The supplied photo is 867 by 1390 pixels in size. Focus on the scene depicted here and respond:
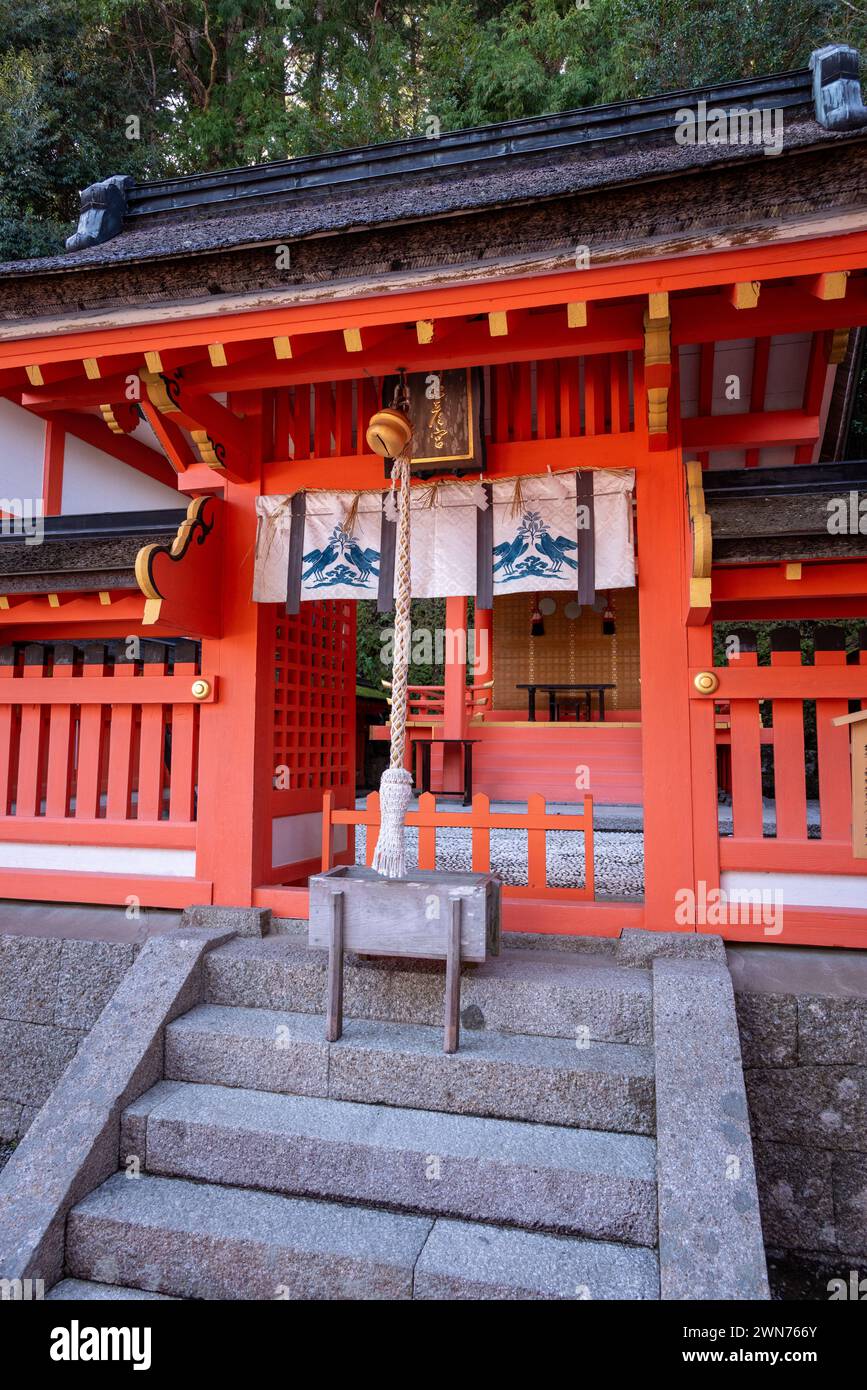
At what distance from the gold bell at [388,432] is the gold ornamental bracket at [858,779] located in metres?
2.27

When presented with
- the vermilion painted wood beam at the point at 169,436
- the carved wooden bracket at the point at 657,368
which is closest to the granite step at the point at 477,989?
the carved wooden bracket at the point at 657,368

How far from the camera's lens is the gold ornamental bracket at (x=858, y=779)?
3.08 metres

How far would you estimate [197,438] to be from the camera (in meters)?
3.96

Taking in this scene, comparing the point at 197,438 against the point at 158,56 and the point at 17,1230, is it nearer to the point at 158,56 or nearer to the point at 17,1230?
the point at 17,1230

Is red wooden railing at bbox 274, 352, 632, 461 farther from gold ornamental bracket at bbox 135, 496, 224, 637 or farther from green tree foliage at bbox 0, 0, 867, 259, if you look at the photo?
green tree foliage at bbox 0, 0, 867, 259

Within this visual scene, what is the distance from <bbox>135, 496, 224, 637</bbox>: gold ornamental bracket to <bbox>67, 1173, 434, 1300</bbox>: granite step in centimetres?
241

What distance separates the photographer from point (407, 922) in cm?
297

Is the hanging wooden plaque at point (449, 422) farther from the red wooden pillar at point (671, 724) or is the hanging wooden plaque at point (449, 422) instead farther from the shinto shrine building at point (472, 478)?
the red wooden pillar at point (671, 724)

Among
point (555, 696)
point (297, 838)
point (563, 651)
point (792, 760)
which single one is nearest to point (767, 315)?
point (792, 760)

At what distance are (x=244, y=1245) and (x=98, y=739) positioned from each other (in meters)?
2.87

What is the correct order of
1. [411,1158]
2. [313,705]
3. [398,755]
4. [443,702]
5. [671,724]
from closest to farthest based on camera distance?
1. [411,1158]
2. [398,755]
3. [671,724]
4. [313,705]
5. [443,702]

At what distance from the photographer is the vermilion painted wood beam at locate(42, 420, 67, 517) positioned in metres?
6.14

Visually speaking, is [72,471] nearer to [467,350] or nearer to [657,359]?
[467,350]
